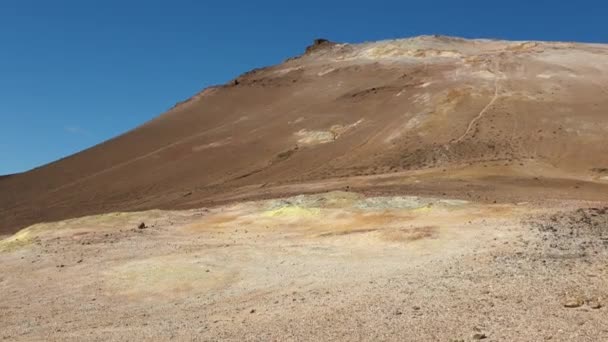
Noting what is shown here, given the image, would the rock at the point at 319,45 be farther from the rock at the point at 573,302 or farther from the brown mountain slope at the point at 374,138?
the rock at the point at 573,302

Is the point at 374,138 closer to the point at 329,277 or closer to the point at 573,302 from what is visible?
the point at 329,277

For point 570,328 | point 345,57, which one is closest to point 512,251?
point 570,328

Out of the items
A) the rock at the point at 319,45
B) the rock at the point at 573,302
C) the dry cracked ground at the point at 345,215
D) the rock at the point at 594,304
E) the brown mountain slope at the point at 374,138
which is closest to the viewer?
the rock at the point at 594,304

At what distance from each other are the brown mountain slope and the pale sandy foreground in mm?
7227

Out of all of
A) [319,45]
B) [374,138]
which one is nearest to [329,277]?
[374,138]

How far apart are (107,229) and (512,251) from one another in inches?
563

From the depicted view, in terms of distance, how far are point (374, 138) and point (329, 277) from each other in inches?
1122

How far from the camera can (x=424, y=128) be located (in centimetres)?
4006

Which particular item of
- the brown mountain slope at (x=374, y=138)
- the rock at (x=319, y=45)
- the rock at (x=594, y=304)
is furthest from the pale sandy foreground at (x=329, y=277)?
the rock at (x=319, y=45)

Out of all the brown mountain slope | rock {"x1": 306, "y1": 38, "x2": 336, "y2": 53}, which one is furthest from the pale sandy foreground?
rock {"x1": 306, "y1": 38, "x2": 336, "y2": 53}

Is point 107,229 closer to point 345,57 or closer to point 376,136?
point 376,136

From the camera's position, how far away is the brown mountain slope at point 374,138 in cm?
3184

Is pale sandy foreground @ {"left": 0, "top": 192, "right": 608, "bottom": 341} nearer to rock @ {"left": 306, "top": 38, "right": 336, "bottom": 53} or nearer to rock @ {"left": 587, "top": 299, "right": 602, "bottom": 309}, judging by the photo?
rock @ {"left": 587, "top": 299, "right": 602, "bottom": 309}

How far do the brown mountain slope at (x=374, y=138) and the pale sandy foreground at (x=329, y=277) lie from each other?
23.7ft
